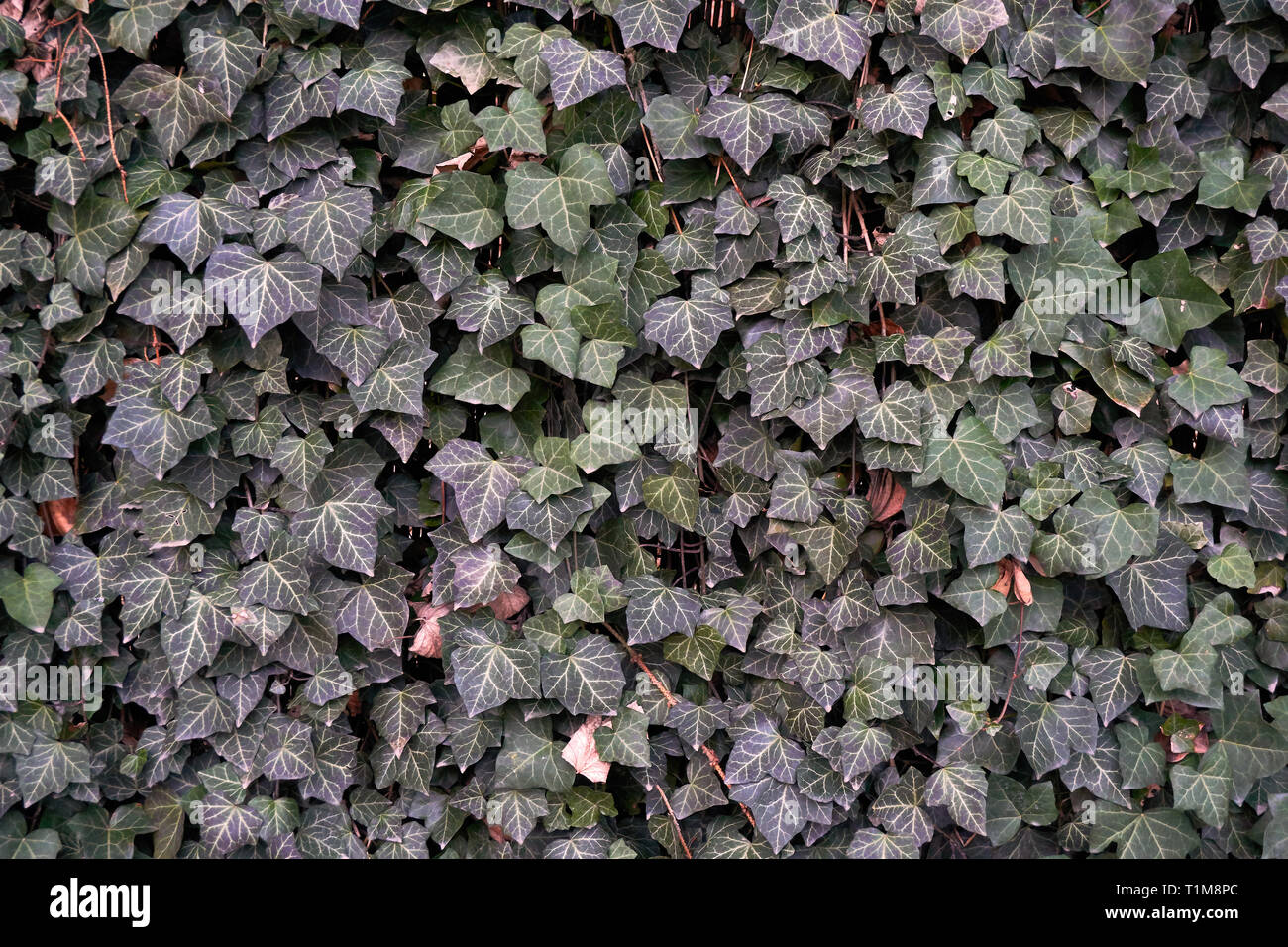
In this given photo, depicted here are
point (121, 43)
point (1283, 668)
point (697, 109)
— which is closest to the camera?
point (121, 43)

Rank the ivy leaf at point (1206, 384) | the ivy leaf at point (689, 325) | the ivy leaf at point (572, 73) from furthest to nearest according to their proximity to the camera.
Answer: the ivy leaf at point (1206, 384)
the ivy leaf at point (689, 325)
the ivy leaf at point (572, 73)

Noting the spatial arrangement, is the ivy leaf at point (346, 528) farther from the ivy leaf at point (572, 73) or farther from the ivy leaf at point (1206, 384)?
the ivy leaf at point (1206, 384)

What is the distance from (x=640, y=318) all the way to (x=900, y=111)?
32.3 inches

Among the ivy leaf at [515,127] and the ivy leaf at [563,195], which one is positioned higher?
the ivy leaf at [515,127]

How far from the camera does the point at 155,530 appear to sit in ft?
8.19

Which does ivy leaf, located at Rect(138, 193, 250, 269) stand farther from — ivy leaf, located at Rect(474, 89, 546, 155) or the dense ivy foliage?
ivy leaf, located at Rect(474, 89, 546, 155)

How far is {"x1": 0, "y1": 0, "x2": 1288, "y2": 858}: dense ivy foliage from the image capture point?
2.40 m

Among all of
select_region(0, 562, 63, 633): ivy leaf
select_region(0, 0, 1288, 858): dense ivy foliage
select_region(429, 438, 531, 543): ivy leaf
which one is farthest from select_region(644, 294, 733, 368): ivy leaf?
select_region(0, 562, 63, 633): ivy leaf

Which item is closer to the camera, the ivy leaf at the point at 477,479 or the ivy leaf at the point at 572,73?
the ivy leaf at the point at 572,73

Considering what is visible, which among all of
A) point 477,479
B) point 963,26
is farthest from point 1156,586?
point 477,479

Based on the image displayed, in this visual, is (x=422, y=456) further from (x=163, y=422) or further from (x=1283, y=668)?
(x=1283, y=668)

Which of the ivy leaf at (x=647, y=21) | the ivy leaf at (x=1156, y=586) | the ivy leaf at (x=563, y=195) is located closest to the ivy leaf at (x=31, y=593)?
the ivy leaf at (x=563, y=195)

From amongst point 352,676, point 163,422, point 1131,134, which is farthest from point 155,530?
point 1131,134

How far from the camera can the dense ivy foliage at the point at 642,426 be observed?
7.86 feet
